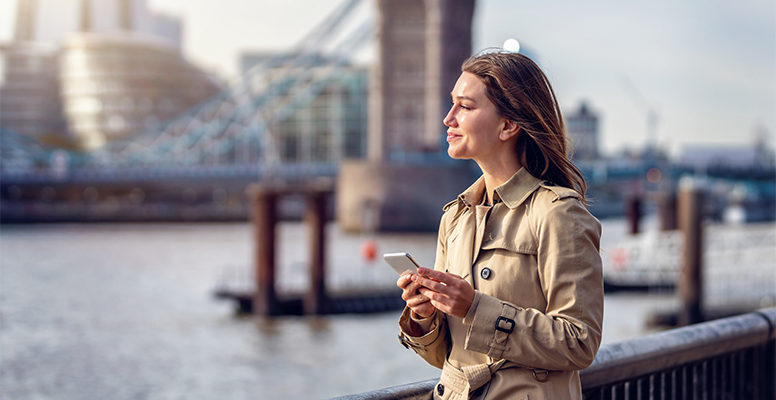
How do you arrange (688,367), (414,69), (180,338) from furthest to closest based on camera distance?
1. (414,69)
2. (180,338)
3. (688,367)

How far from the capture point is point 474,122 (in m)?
1.80

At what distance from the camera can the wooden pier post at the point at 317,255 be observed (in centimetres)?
1697

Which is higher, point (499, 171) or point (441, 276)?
point (499, 171)

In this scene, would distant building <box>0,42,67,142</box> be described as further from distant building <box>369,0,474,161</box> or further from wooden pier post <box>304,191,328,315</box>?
wooden pier post <box>304,191,328,315</box>

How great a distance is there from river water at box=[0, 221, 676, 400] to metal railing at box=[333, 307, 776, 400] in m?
9.13

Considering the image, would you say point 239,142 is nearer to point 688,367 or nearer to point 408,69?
point 408,69

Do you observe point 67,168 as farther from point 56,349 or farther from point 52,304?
point 56,349

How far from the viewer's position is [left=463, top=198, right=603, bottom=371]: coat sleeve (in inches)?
64.4

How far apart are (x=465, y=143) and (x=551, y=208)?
10.0 inches

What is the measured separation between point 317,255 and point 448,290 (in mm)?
15550

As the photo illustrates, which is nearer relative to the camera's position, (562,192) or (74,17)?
(562,192)

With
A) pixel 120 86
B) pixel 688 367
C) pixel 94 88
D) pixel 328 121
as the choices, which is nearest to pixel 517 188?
pixel 688 367

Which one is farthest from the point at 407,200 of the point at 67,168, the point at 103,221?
the point at 67,168

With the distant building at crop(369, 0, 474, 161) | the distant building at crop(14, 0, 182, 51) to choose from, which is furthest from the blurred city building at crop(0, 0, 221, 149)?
the distant building at crop(369, 0, 474, 161)
